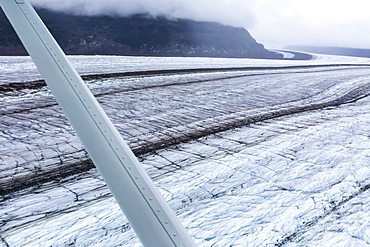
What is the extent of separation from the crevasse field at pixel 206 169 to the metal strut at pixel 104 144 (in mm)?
482

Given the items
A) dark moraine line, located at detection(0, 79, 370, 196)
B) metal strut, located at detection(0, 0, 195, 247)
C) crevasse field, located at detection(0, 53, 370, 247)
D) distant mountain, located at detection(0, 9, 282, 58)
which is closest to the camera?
metal strut, located at detection(0, 0, 195, 247)

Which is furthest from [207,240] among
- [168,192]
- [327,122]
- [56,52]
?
[327,122]

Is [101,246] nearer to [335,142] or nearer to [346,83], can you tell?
[335,142]

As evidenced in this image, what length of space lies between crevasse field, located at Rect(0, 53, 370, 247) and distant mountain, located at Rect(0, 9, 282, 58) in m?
17.0

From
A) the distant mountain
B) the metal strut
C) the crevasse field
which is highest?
the distant mountain

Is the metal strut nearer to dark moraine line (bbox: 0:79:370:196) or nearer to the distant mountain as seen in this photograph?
dark moraine line (bbox: 0:79:370:196)

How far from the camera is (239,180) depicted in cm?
217

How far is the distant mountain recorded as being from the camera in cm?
2241

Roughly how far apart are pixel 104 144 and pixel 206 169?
3.58 ft

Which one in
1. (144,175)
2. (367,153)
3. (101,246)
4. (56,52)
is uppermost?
(56,52)

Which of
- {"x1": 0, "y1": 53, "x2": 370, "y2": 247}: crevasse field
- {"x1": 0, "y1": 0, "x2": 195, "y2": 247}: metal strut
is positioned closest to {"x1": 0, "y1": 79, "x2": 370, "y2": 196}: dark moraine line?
{"x1": 0, "y1": 53, "x2": 370, "y2": 247}: crevasse field

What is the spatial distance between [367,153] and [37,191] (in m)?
2.53

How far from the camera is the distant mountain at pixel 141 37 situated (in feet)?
73.5

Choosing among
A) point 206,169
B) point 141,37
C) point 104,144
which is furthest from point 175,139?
point 141,37
